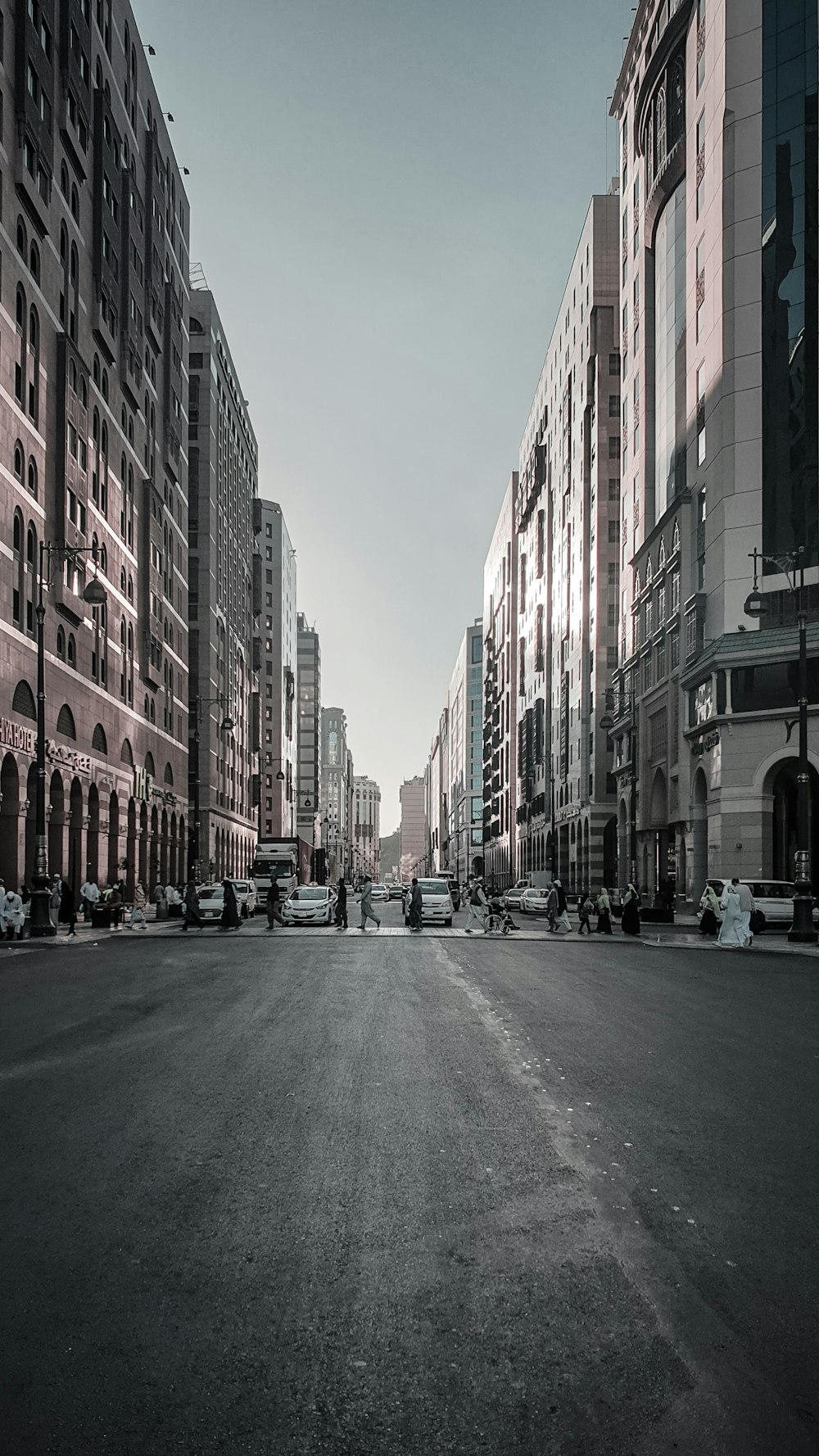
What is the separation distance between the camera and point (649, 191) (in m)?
58.9

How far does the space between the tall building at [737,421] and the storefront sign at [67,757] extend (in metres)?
23.0

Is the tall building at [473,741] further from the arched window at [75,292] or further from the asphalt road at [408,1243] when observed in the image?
the asphalt road at [408,1243]

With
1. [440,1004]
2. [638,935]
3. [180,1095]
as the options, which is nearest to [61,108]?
[638,935]

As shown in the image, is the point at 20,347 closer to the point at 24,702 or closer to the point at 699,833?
the point at 24,702

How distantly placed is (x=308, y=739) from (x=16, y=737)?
152 m

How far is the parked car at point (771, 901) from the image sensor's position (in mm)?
38031

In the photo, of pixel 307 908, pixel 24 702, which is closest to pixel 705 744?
pixel 307 908

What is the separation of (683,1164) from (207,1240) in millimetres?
2683

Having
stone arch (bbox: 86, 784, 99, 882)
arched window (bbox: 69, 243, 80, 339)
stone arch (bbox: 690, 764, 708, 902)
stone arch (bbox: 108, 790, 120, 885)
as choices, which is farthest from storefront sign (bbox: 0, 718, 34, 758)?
stone arch (bbox: 690, 764, 708, 902)

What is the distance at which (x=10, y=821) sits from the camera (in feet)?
124

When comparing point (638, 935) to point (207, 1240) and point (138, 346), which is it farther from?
point (138, 346)

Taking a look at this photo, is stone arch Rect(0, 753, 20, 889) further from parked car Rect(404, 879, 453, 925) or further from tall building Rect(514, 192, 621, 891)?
tall building Rect(514, 192, 621, 891)

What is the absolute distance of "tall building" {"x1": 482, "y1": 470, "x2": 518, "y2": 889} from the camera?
12762cm

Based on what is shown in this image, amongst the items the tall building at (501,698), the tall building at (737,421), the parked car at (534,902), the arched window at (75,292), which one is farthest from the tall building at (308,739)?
the arched window at (75,292)
